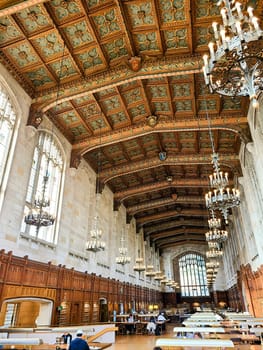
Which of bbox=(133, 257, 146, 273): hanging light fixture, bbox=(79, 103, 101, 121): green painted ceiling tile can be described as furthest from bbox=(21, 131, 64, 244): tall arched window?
bbox=(133, 257, 146, 273): hanging light fixture

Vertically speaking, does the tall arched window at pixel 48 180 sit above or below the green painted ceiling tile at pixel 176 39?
below

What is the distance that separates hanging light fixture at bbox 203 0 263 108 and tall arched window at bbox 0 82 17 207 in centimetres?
737

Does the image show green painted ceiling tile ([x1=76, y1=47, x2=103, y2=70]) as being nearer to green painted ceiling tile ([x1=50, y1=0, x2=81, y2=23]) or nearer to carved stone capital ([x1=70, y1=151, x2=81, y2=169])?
green painted ceiling tile ([x1=50, y1=0, x2=81, y2=23])

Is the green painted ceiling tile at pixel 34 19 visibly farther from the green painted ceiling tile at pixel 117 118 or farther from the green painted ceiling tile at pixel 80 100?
the green painted ceiling tile at pixel 117 118

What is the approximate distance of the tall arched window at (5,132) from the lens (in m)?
8.96

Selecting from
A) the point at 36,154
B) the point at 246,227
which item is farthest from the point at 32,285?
the point at 246,227

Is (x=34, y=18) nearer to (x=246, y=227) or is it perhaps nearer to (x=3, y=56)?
(x=3, y=56)

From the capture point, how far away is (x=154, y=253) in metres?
33.1

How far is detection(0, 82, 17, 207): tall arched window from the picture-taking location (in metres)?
8.96

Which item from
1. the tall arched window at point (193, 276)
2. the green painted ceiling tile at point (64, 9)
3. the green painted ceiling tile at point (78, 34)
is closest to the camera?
the green painted ceiling tile at point (64, 9)

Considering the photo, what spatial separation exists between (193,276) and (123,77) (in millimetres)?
32421

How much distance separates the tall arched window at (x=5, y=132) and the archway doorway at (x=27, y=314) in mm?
4744

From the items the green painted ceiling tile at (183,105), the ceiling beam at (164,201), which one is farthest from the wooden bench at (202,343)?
the ceiling beam at (164,201)

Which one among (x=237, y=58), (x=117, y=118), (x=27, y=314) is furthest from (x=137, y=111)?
(x=27, y=314)
